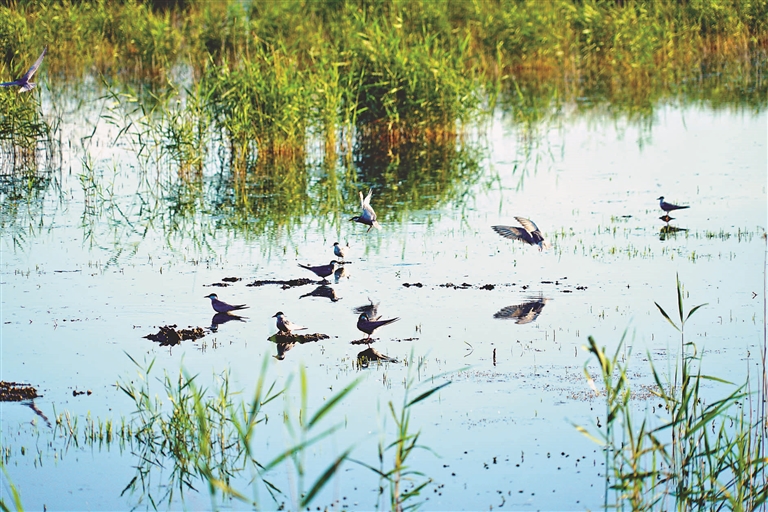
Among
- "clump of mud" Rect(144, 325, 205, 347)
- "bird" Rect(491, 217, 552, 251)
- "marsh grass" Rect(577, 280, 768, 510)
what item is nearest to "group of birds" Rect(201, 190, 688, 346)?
"bird" Rect(491, 217, 552, 251)

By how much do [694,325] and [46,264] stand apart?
6426mm

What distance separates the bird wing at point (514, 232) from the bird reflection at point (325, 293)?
1.70 m

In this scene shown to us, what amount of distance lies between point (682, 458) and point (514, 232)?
18.0 feet

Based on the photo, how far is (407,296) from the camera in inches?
388

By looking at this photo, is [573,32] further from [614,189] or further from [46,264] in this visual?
[46,264]

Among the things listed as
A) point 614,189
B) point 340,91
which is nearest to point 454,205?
point 614,189

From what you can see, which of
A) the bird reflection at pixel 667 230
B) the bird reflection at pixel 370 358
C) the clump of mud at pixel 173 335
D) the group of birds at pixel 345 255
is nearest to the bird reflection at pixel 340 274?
the group of birds at pixel 345 255

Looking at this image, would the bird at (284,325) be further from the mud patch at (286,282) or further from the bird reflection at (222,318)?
the mud patch at (286,282)

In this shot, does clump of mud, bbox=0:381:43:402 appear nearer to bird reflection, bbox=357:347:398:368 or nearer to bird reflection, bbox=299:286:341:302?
bird reflection, bbox=357:347:398:368

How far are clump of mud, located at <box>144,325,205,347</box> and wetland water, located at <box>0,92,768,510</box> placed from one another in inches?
4.2

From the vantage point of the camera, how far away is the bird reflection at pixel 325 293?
32.8 feet

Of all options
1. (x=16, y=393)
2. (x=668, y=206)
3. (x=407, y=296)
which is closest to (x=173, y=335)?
(x=16, y=393)

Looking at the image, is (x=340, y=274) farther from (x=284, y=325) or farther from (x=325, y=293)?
(x=284, y=325)

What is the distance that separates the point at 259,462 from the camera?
20.9 ft
